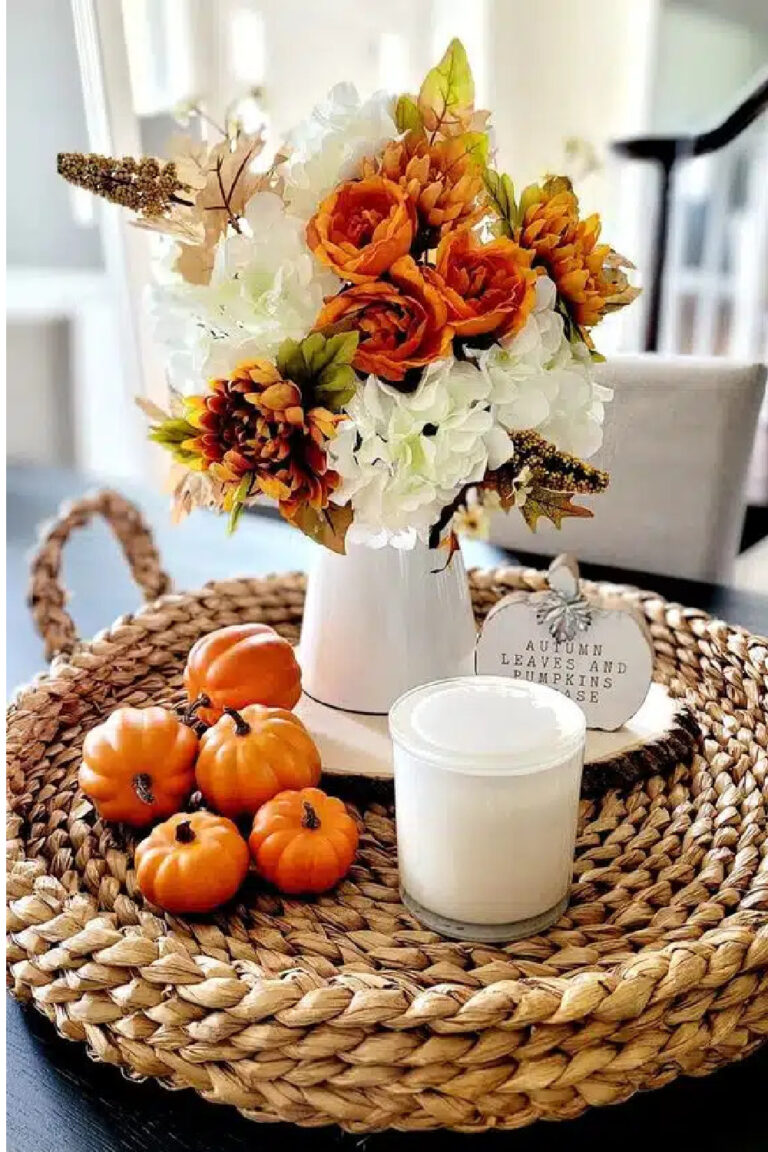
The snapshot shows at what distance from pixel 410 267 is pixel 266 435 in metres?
0.14

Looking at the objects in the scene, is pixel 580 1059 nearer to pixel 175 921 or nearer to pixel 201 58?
pixel 175 921

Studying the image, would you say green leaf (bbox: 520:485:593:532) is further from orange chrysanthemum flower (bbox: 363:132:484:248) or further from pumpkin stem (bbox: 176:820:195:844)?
pumpkin stem (bbox: 176:820:195:844)

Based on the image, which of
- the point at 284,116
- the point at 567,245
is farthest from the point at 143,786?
the point at 284,116

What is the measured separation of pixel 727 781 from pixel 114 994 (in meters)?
0.45

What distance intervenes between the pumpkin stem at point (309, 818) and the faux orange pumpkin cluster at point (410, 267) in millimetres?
278

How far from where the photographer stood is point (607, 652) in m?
0.80

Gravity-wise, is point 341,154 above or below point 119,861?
above

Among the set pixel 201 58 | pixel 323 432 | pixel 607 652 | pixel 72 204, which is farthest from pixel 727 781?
pixel 72 204

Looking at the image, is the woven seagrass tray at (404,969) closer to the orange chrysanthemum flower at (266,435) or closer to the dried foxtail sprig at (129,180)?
the orange chrysanthemum flower at (266,435)

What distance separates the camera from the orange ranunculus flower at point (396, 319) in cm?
68

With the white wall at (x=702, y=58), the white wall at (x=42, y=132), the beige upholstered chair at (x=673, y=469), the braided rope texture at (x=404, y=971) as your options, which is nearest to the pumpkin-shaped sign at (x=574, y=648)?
the braided rope texture at (x=404, y=971)

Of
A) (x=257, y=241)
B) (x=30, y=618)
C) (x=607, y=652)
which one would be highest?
(x=257, y=241)

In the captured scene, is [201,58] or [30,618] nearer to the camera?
[30,618]

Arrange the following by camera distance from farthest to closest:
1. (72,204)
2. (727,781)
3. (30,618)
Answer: (72,204), (30,618), (727,781)
